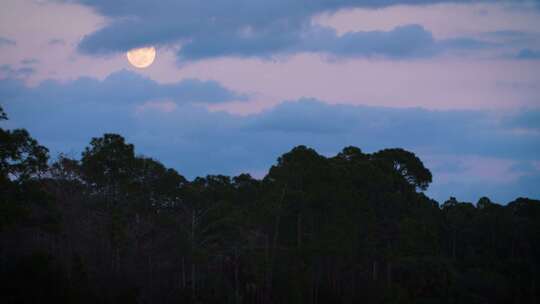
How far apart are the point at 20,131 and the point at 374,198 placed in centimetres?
3180

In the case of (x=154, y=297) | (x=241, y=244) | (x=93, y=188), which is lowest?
(x=154, y=297)

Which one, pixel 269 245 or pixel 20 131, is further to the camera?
pixel 269 245

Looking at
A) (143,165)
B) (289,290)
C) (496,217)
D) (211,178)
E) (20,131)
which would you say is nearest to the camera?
(20,131)

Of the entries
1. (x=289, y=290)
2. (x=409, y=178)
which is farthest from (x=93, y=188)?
(x=409, y=178)

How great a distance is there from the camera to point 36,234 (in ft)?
141

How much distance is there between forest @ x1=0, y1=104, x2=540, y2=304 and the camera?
38.6 m

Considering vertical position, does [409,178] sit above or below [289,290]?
above

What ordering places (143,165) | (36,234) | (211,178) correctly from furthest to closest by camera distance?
(211,178) < (143,165) < (36,234)

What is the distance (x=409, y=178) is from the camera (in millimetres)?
63062

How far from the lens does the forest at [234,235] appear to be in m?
→ 38.6

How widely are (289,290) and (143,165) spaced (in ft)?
46.5

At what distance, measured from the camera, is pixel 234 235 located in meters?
54.3

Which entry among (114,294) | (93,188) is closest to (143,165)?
(93,188)

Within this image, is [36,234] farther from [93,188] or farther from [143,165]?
[143,165]
